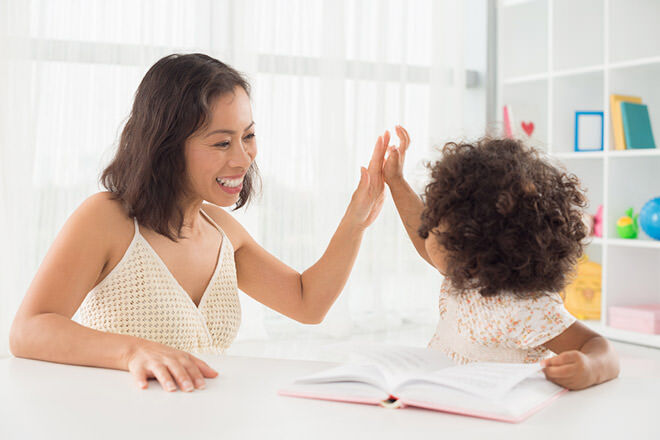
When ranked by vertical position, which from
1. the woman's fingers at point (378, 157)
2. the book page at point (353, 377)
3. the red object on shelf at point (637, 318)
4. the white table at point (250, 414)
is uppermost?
the woman's fingers at point (378, 157)

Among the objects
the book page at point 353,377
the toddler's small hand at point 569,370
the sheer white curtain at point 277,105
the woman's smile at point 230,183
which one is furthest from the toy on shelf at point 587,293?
the book page at point 353,377

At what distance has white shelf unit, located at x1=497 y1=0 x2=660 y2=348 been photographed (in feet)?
11.3

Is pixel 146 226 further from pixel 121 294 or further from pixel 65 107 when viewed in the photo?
pixel 65 107

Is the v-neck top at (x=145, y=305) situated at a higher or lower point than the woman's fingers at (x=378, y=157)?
lower

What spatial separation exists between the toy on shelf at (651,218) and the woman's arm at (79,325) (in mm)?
2574

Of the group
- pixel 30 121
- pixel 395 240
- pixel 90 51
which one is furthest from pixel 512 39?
pixel 30 121

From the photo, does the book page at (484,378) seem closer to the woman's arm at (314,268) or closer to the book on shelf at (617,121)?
the woman's arm at (314,268)

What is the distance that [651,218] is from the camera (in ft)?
10.6

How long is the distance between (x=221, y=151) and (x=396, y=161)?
0.37m

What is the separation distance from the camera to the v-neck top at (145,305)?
135cm

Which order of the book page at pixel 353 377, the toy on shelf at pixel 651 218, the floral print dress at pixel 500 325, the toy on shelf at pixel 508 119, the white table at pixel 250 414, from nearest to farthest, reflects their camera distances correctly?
the white table at pixel 250 414 → the book page at pixel 353 377 → the floral print dress at pixel 500 325 → the toy on shelf at pixel 651 218 → the toy on shelf at pixel 508 119

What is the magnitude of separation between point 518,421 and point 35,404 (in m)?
0.60

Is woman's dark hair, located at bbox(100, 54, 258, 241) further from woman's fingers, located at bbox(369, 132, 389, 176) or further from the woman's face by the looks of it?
woman's fingers, located at bbox(369, 132, 389, 176)

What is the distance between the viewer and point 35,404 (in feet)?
3.01
